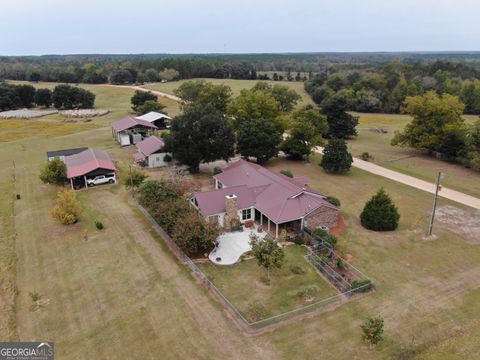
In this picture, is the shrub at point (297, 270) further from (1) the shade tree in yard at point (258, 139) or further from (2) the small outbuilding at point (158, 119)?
(2) the small outbuilding at point (158, 119)

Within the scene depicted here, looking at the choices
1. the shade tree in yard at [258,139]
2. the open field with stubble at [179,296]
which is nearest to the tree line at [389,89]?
the shade tree in yard at [258,139]

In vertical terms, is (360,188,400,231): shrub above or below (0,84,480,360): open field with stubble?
above

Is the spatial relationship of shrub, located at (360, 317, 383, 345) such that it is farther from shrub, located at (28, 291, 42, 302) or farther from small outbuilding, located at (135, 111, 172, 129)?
small outbuilding, located at (135, 111, 172, 129)

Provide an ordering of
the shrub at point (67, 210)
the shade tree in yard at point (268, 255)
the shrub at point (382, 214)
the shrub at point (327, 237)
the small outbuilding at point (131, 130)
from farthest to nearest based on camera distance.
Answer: the small outbuilding at point (131, 130) < the shrub at point (67, 210) < the shrub at point (382, 214) < the shrub at point (327, 237) < the shade tree in yard at point (268, 255)

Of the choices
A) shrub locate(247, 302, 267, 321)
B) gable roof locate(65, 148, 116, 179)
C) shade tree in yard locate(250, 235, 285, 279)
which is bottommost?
shrub locate(247, 302, 267, 321)

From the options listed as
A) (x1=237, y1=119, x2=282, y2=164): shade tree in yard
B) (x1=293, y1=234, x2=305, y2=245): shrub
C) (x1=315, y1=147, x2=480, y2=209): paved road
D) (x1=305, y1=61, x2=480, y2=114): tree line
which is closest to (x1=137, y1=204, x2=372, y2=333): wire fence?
(x1=293, y1=234, x2=305, y2=245): shrub

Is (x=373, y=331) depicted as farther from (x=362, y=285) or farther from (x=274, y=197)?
(x=274, y=197)

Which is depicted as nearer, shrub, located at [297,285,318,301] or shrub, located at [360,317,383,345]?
shrub, located at [360,317,383,345]

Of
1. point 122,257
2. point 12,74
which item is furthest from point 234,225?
point 12,74

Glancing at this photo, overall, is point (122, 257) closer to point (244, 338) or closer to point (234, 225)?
point (234, 225)
